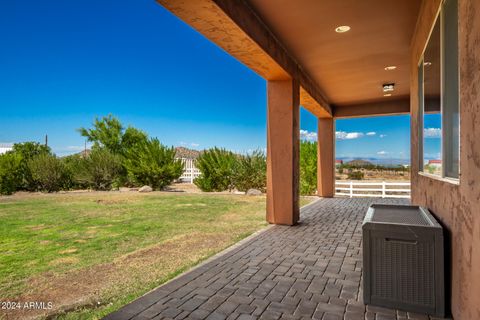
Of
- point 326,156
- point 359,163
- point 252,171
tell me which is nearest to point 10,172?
point 252,171

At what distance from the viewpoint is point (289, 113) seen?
5.77 m

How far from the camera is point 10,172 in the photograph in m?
12.4

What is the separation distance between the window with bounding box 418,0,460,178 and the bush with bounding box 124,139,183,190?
1189 cm

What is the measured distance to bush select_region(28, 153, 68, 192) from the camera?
511 inches

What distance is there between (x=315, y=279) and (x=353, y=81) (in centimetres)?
586

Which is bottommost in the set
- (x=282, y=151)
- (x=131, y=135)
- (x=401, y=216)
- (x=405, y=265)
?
(x=405, y=265)

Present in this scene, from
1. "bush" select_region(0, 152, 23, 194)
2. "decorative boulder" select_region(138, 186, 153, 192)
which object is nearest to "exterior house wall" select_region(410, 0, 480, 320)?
"decorative boulder" select_region(138, 186, 153, 192)

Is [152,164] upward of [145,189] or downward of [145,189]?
upward

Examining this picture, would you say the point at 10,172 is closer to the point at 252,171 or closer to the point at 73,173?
the point at 73,173

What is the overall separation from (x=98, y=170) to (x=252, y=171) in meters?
7.70

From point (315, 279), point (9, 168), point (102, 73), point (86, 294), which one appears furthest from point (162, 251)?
point (102, 73)

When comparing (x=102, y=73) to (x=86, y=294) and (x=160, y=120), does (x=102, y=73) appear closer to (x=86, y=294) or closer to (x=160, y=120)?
(x=160, y=120)

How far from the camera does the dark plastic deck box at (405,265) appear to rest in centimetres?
215

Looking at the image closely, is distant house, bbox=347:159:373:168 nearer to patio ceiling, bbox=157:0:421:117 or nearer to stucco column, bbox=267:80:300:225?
patio ceiling, bbox=157:0:421:117
